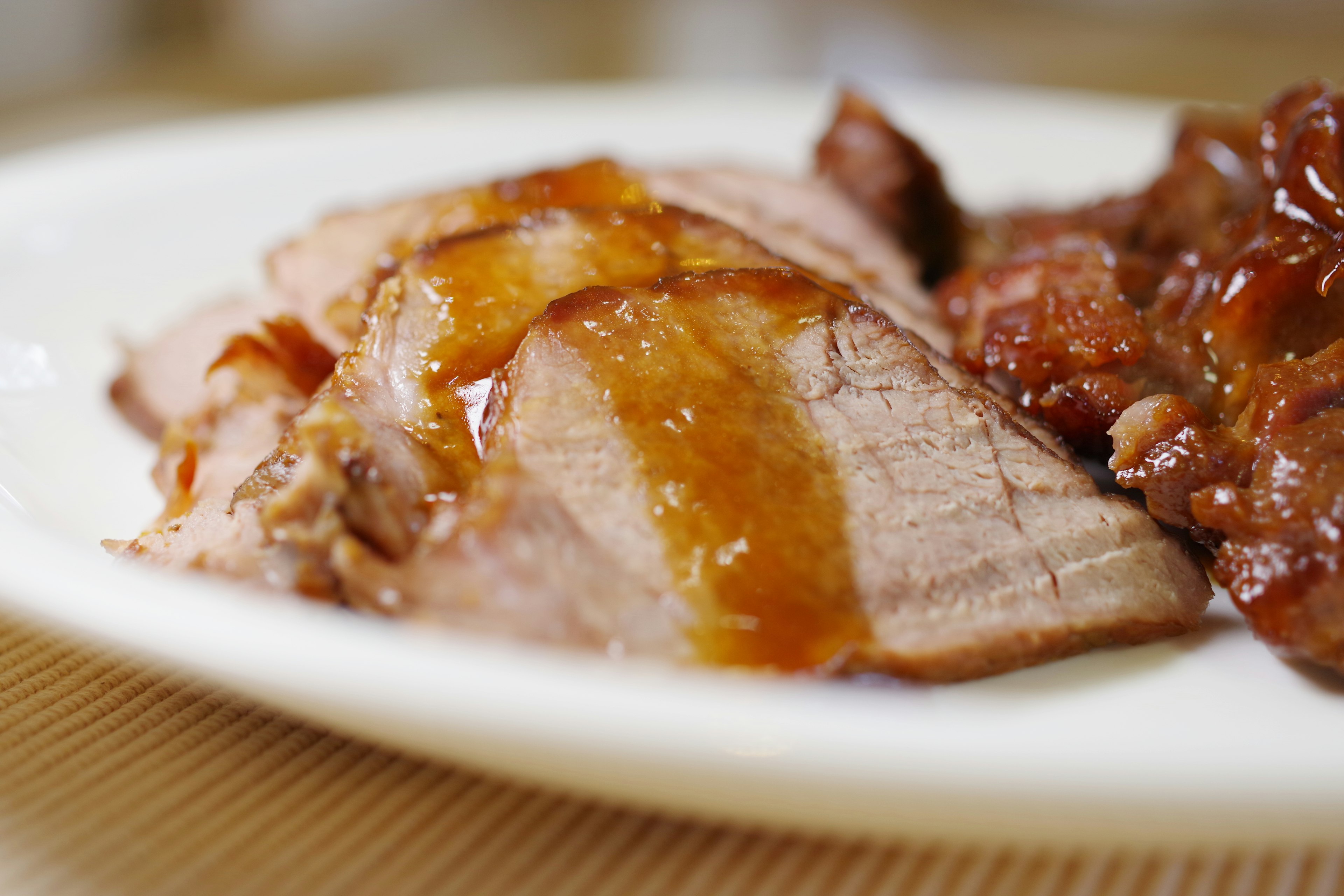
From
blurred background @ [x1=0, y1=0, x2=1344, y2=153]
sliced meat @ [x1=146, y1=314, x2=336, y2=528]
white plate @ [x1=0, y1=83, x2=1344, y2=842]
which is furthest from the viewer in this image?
blurred background @ [x1=0, y1=0, x2=1344, y2=153]

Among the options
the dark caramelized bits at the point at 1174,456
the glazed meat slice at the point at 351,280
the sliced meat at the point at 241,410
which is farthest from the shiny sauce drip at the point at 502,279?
the dark caramelized bits at the point at 1174,456

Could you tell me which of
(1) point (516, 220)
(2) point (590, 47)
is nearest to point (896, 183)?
(1) point (516, 220)

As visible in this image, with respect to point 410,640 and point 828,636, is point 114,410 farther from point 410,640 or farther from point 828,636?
point 828,636

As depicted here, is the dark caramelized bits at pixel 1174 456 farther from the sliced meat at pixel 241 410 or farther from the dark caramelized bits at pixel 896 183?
the sliced meat at pixel 241 410

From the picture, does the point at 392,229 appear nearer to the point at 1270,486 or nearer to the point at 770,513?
the point at 770,513

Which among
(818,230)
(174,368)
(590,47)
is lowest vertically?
(174,368)

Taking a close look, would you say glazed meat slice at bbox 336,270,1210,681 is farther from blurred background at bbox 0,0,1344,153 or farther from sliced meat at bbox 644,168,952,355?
blurred background at bbox 0,0,1344,153

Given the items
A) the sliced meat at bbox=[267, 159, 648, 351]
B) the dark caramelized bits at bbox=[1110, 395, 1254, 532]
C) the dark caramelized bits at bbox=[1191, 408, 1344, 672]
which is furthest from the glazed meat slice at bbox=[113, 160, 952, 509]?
the dark caramelized bits at bbox=[1191, 408, 1344, 672]
